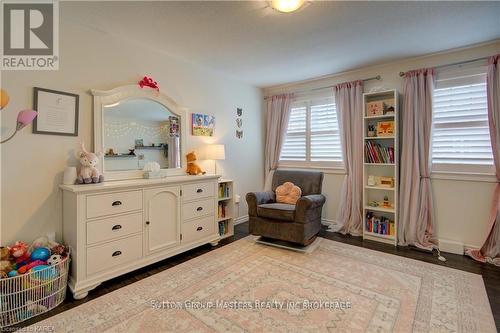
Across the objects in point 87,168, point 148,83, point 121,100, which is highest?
point 148,83

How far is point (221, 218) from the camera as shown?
3.39m

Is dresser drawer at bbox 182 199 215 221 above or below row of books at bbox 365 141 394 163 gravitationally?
below

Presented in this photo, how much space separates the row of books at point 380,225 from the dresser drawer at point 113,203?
292 cm

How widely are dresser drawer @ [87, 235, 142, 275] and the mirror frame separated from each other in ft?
2.26

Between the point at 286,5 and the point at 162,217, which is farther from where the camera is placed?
the point at 162,217

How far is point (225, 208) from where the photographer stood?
Answer: 3.50 m

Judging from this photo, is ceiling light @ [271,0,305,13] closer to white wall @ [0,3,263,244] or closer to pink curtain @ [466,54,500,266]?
white wall @ [0,3,263,244]

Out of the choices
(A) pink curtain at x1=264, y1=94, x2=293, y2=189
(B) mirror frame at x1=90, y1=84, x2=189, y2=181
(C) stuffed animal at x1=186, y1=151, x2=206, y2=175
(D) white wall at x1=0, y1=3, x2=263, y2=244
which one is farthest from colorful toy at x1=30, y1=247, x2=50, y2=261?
(A) pink curtain at x1=264, y1=94, x2=293, y2=189

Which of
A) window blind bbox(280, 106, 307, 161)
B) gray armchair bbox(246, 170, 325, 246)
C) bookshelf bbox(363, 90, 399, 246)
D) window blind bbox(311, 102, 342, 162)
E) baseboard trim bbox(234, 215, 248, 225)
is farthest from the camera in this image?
window blind bbox(280, 106, 307, 161)

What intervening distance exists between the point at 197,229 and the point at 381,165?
8.57 ft

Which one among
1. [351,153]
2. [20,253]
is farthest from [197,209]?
[351,153]

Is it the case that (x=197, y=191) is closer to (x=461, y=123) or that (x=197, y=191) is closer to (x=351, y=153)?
(x=351, y=153)

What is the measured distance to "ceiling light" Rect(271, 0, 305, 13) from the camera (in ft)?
6.35

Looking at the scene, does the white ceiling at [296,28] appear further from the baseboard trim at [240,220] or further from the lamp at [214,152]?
the baseboard trim at [240,220]
